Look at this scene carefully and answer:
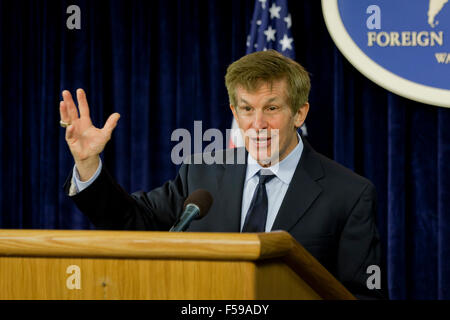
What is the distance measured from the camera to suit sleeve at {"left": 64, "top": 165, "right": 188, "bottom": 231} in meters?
1.54

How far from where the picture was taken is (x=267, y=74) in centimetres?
Answer: 188

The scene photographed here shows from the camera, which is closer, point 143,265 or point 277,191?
point 143,265

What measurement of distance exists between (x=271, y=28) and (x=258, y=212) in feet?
5.03

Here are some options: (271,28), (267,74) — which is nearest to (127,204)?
(267,74)

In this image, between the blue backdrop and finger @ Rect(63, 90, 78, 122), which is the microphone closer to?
finger @ Rect(63, 90, 78, 122)

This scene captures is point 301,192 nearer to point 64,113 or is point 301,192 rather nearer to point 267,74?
point 267,74

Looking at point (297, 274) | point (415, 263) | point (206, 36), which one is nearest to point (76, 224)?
point (206, 36)

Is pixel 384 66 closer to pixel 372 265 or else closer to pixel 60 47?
pixel 372 265

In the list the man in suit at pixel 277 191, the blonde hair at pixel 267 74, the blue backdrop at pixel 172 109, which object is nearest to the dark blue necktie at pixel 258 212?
the man in suit at pixel 277 191

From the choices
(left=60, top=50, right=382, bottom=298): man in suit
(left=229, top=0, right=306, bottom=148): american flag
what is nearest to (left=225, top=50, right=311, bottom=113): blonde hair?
(left=60, top=50, right=382, bottom=298): man in suit

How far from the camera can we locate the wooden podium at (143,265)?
0.95 m

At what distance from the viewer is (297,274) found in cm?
113

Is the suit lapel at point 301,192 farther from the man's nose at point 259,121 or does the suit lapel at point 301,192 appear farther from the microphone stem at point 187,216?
the microphone stem at point 187,216

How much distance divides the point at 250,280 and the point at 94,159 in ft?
2.26
